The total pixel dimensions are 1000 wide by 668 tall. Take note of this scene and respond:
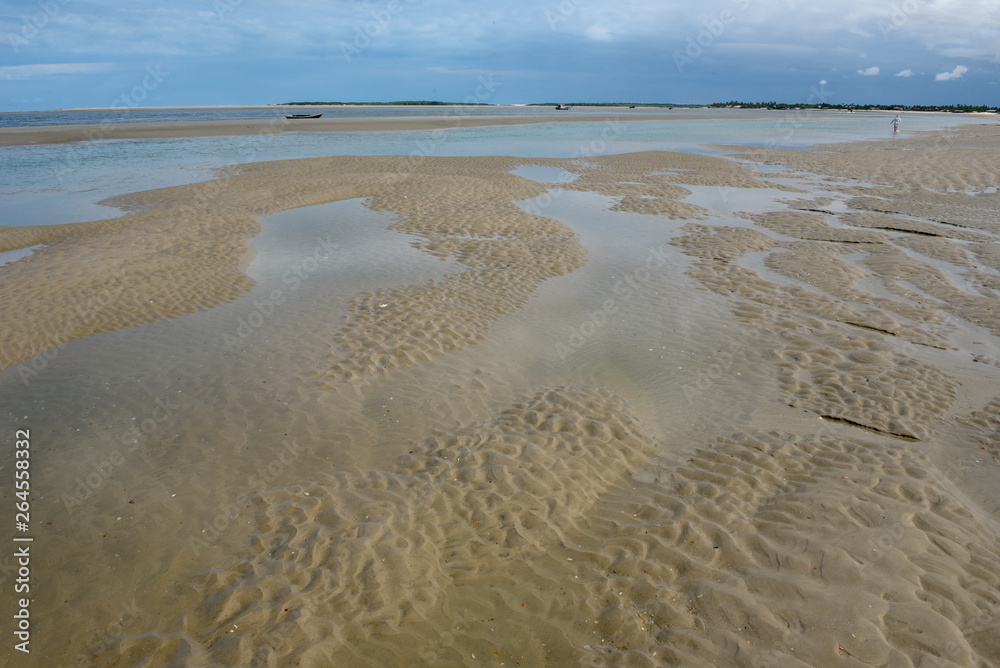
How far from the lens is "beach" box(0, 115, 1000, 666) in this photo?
423 cm

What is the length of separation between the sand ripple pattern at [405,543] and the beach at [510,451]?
1.1 inches

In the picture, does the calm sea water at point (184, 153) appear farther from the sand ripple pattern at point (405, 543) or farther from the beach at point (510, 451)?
the sand ripple pattern at point (405, 543)

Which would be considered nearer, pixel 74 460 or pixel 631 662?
pixel 631 662

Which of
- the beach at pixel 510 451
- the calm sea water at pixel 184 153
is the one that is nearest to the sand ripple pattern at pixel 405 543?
the beach at pixel 510 451

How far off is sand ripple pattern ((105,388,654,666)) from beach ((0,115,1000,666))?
0.03m

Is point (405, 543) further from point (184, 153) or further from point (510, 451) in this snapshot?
point (184, 153)

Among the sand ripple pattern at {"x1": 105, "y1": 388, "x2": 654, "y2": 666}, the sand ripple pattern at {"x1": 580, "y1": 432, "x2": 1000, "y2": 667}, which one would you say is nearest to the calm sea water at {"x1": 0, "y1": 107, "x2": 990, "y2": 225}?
the sand ripple pattern at {"x1": 105, "y1": 388, "x2": 654, "y2": 666}

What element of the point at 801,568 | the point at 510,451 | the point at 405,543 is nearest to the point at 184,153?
the point at 510,451

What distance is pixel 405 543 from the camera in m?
5.02

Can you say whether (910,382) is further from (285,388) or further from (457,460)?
(285,388)

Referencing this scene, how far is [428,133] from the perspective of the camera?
53594mm

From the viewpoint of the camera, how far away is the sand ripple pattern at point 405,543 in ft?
13.5

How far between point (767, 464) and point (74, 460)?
314 inches

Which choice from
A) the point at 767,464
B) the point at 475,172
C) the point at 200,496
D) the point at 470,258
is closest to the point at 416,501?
the point at 200,496
